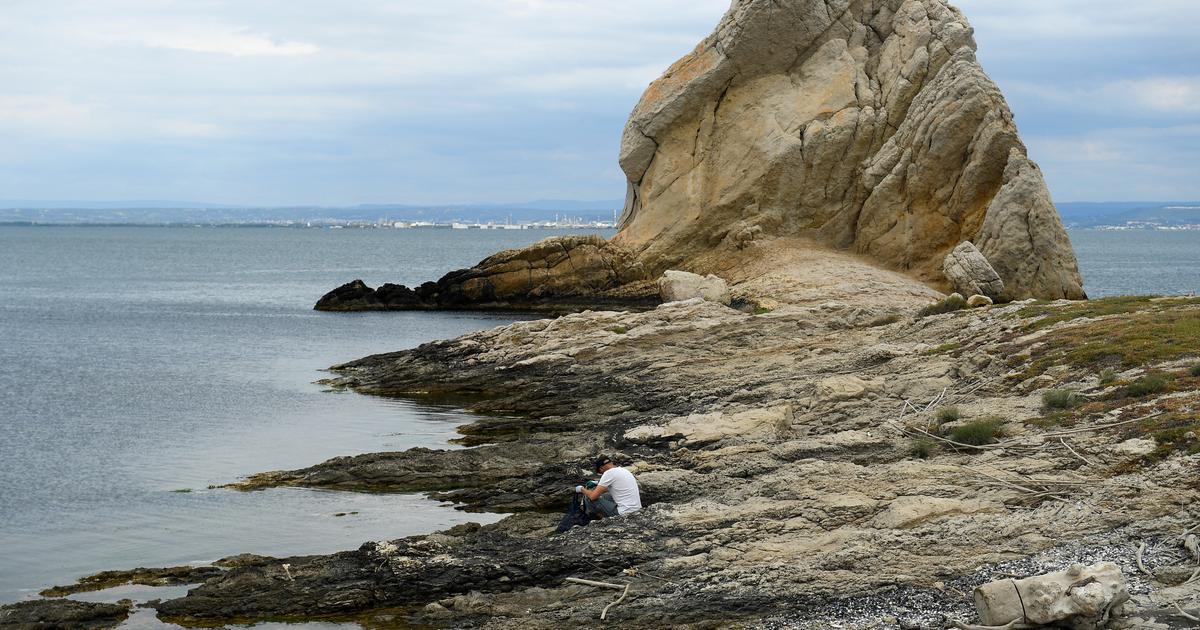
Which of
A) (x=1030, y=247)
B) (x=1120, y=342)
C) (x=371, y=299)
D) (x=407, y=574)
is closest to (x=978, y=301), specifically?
(x=1030, y=247)

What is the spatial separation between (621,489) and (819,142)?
39.6 meters

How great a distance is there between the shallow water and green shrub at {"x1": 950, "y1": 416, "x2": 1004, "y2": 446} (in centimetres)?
867

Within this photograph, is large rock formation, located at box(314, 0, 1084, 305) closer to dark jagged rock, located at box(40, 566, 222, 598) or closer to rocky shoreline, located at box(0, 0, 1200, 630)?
rocky shoreline, located at box(0, 0, 1200, 630)

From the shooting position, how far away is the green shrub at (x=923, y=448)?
21.4 metres

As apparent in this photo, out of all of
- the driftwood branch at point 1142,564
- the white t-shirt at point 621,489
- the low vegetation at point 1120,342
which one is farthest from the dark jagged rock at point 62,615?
the low vegetation at point 1120,342

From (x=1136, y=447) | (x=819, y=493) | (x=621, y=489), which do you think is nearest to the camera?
(x=1136, y=447)

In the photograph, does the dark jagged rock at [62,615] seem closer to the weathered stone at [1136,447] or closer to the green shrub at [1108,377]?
the weathered stone at [1136,447]

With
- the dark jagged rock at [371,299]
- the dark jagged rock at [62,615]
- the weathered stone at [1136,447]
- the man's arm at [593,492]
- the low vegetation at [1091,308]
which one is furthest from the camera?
the dark jagged rock at [371,299]

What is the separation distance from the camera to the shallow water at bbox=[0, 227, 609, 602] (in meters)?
23.0

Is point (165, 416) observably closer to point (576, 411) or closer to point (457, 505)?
point (576, 411)

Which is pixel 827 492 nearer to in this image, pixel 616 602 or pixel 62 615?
pixel 616 602

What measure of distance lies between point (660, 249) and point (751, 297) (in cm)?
1254

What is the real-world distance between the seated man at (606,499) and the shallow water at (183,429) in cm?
412

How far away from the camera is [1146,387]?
2119 cm
